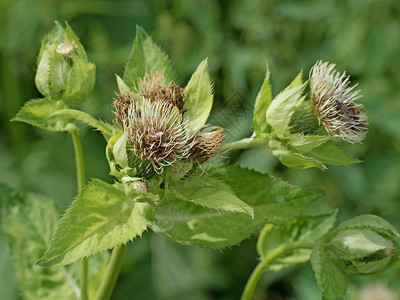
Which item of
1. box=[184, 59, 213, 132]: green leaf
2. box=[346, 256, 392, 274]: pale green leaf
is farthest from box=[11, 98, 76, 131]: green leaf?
box=[346, 256, 392, 274]: pale green leaf

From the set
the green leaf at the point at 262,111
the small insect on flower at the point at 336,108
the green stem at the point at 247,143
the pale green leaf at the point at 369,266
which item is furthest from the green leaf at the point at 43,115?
the pale green leaf at the point at 369,266

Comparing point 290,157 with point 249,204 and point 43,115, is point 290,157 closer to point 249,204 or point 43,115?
point 249,204

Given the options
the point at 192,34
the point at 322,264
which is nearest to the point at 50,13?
the point at 192,34

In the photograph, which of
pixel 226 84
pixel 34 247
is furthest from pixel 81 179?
pixel 226 84

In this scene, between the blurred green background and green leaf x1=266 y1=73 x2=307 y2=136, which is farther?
the blurred green background

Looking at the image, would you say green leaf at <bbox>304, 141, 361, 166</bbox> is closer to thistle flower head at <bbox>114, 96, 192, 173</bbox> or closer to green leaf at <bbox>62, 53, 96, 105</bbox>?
thistle flower head at <bbox>114, 96, 192, 173</bbox>
